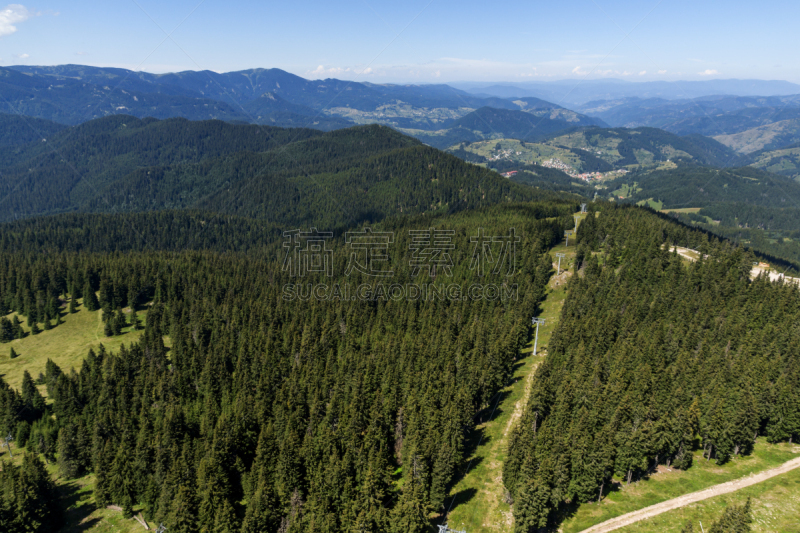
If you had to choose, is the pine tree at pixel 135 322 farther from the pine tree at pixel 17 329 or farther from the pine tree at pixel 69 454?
the pine tree at pixel 69 454

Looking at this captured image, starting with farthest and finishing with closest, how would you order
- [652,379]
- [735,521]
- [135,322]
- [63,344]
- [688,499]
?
[135,322]
[63,344]
[652,379]
[688,499]
[735,521]

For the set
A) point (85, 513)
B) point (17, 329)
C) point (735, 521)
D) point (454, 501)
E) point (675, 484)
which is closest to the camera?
point (735, 521)

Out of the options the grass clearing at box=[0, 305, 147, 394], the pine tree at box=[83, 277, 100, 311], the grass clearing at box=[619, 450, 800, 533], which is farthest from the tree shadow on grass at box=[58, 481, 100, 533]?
the pine tree at box=[83, 277, 100, 311]

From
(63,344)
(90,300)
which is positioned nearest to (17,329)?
(63,344)

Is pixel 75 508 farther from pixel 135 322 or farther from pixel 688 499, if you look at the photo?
pixel 688 499

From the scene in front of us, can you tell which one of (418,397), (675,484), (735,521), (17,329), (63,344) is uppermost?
(735,521)

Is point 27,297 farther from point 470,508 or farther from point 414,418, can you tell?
point 470,508

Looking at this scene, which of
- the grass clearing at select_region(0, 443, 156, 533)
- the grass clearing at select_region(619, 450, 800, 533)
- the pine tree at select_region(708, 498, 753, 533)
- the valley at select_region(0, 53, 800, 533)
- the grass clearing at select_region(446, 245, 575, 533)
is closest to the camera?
the pine tree at select_region(708, 498, 753, 533)

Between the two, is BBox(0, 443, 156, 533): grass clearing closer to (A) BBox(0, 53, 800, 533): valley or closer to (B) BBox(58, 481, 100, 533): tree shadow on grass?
(B) BBox(58, 481, 100, 533): tree shadow on grass
